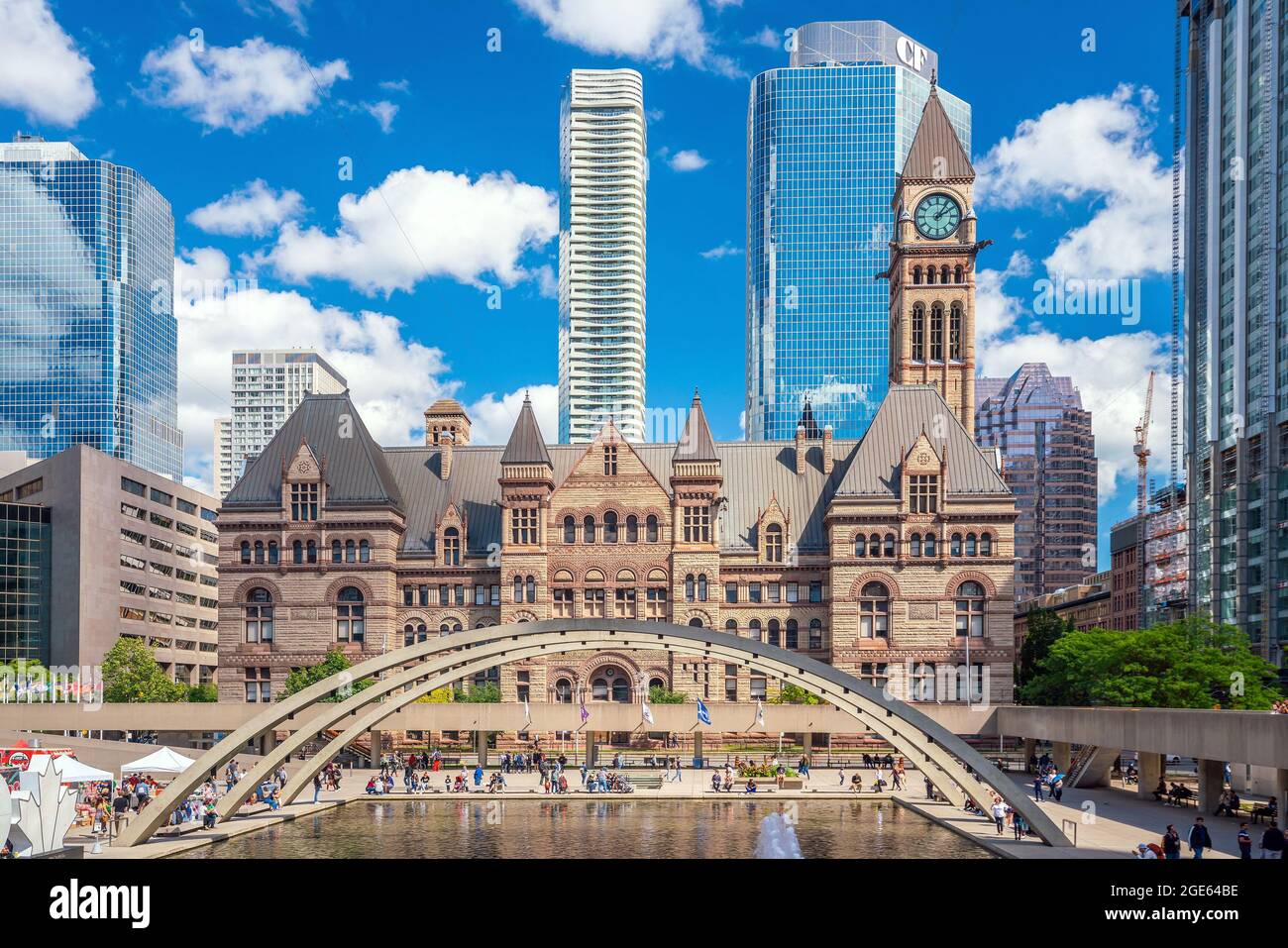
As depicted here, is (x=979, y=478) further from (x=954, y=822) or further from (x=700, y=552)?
(x=954, y=822)

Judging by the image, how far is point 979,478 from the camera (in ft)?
273

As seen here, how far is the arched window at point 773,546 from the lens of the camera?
85750mm

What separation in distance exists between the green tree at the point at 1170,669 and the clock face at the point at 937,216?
42.7 m

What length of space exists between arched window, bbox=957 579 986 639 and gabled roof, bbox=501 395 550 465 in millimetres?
29915

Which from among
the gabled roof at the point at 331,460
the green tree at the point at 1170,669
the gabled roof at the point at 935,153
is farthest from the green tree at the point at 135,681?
the gabled roof at the point at 935,153

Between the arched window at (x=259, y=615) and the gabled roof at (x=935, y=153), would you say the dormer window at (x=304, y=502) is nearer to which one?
the arched window at (x=259, y=615)

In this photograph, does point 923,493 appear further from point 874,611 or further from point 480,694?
point 480,694

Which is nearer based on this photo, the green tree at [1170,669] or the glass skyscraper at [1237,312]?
the green tree at [1170,669]

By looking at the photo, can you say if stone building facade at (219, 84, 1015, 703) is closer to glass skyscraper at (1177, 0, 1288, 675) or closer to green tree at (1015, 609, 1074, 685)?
green tree at (1015, 609, 1074, 685)

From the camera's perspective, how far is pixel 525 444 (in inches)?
3366

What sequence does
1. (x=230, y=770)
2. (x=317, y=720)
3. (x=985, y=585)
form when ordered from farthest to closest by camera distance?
(x=985, y=585), (x=230, y=770), (x=317, y=720)

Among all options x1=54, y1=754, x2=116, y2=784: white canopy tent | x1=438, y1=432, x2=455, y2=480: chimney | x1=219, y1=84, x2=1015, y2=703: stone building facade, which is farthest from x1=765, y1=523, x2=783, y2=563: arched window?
x1=54, y1=754, x2=116, y2=784: white canopy tent

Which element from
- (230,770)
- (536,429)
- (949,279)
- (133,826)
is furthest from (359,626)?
(949,279)
